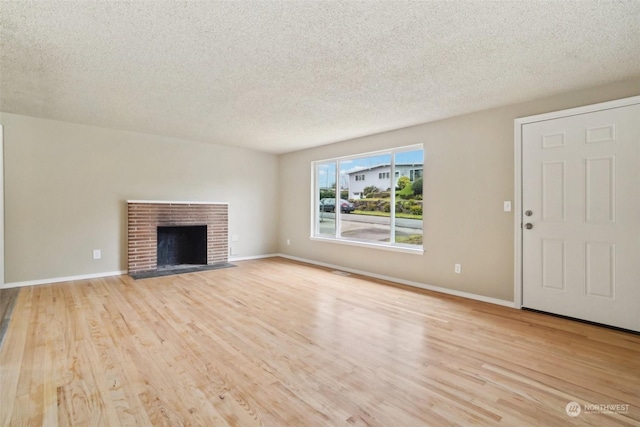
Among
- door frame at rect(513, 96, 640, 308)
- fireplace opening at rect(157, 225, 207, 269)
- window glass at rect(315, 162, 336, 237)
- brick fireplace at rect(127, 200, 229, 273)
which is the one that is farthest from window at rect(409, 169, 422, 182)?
fireplace opening at rect(157, 225, 207, 269)

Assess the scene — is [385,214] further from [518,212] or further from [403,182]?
[518,212]

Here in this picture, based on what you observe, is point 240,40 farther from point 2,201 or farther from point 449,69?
point 2,201

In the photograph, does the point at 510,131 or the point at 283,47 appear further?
the point at 510,131

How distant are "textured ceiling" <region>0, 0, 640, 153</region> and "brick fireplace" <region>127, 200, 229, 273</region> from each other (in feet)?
5.61

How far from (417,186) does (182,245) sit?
4.34 m

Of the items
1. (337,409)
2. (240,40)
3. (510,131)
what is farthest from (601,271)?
(240,40)

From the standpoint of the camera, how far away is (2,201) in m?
3.98

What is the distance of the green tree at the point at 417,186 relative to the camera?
4430 mm

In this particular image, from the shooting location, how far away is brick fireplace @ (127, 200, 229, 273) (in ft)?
16.1

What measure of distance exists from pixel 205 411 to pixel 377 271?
3.56 m

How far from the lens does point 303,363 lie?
2.20 meters
